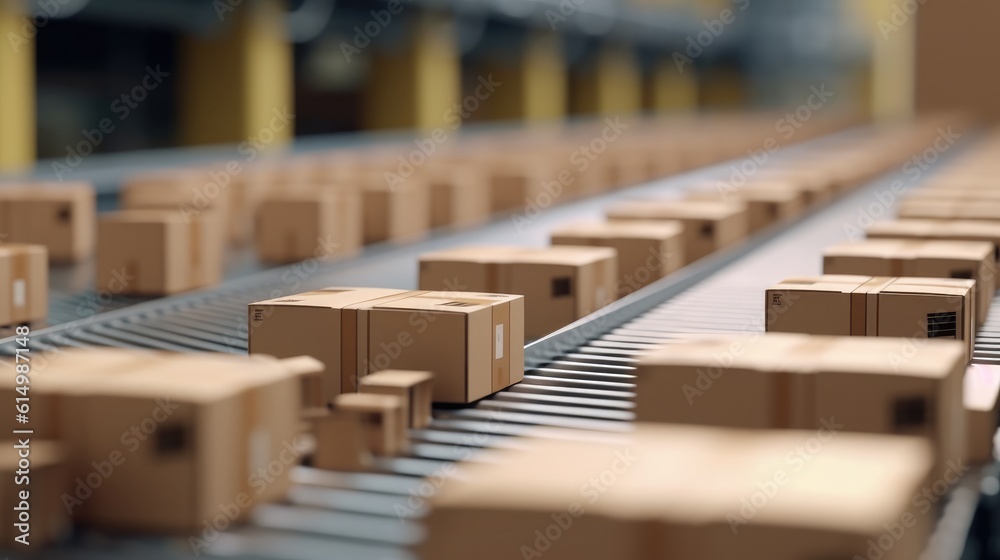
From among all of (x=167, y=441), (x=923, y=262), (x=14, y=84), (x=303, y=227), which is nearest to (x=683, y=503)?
(x=167, y=441)

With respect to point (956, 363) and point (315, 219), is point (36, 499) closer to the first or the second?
point (956, 363)

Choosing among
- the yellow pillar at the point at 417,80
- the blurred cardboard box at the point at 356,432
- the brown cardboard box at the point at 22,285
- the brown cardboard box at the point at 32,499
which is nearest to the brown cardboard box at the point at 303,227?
the brown cardboard box at the point at 22,285

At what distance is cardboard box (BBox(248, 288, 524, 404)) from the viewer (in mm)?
4500

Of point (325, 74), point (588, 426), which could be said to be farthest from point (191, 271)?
point (325, 74)

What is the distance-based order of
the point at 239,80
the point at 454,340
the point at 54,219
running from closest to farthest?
the point at 454,340 → the point at 54,219 → the point at 239,80

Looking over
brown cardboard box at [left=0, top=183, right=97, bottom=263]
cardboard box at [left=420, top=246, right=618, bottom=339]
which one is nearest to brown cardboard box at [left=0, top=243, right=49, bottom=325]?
cardboard box at [left=420, top=246, right=618, bottom=339]

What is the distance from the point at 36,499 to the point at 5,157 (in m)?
9.95

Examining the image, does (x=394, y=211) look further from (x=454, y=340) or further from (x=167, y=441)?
(x=167, y=441)

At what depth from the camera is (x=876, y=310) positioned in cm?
498

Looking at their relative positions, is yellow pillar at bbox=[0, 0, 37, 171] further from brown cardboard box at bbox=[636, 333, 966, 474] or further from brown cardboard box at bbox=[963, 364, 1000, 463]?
brown cardboard box at bbox=[963, 364, 1000, 463]

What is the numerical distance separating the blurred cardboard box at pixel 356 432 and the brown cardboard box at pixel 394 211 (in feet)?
19.6

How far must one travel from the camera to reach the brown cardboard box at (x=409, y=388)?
415 cm

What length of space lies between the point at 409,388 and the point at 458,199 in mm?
7008

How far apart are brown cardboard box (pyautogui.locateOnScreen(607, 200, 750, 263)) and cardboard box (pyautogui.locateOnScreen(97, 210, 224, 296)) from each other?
2.96 m
